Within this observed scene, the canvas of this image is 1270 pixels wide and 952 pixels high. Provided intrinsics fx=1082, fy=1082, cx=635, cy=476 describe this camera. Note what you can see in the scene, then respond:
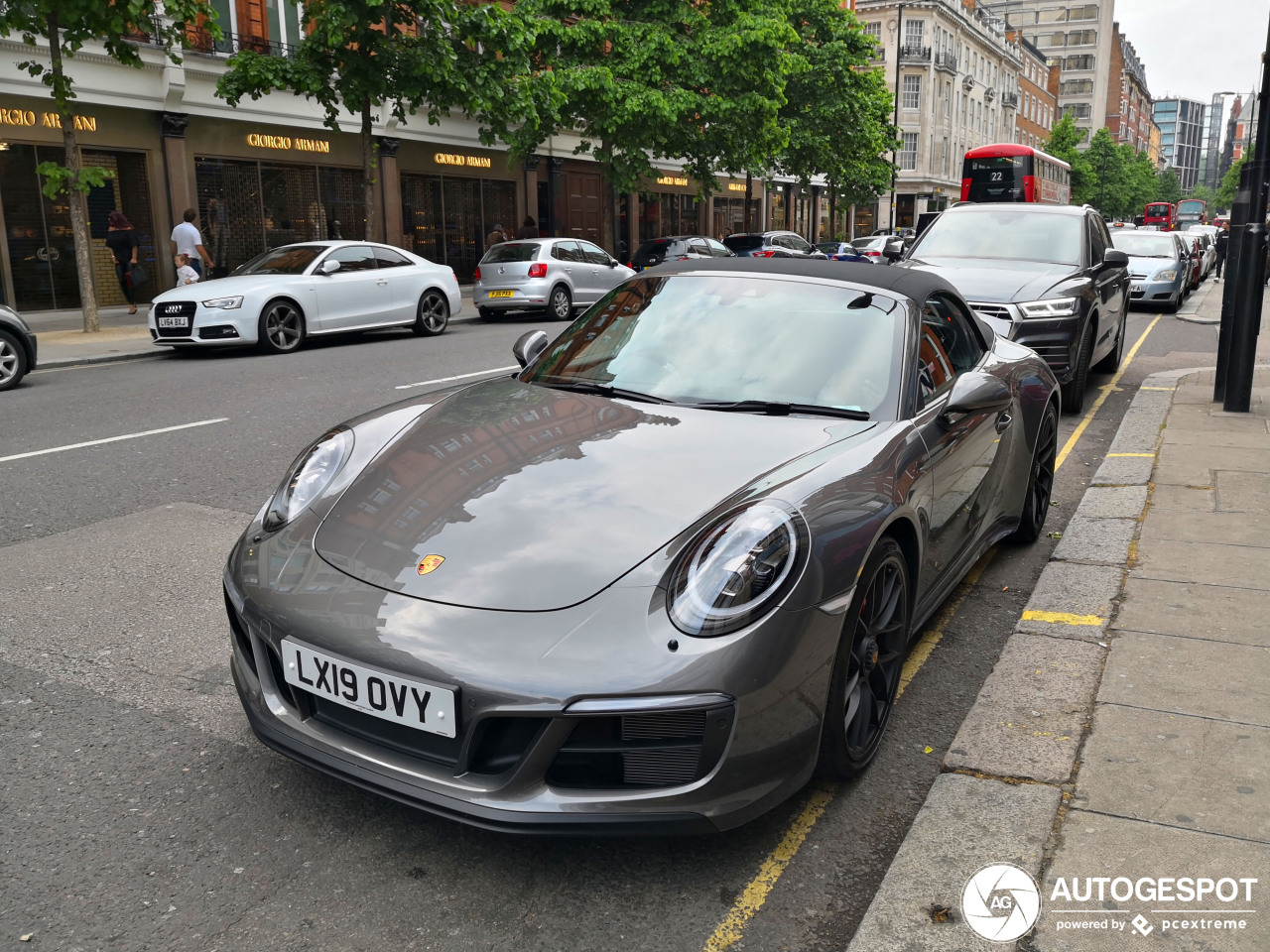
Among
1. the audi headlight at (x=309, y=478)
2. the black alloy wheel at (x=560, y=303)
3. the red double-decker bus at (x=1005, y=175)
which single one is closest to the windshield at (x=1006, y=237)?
the audi headlight at (x=309, y=478)

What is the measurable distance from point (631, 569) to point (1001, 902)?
3.73ft

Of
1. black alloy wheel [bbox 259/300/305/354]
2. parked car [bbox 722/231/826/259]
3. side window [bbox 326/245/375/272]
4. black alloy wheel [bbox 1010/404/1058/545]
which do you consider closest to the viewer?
black alloy wheel [bbox 1010/404/1058/545]

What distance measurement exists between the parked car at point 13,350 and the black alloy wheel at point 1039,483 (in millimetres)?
10120

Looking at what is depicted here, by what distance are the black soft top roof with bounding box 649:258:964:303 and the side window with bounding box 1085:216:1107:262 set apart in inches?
248

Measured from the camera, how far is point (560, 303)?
20.1 m

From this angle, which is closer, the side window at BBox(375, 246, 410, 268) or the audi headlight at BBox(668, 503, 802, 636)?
the audi headlight at BBox(668, 503, 802, 636)

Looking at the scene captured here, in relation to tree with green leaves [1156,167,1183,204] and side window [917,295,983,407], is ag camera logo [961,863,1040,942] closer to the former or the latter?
side window [917,295,983,407]

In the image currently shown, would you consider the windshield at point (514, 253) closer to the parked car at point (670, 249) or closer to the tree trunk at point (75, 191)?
the parked car at point (670, 249)

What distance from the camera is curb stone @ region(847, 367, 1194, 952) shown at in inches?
96.3

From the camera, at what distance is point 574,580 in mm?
2570

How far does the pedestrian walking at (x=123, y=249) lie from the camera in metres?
19.8

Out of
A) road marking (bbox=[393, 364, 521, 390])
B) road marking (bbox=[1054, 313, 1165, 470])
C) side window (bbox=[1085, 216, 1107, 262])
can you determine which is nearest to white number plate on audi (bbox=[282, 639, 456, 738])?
road marking (bbox=[1054, 313, 1165, 470])

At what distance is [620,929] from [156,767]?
1.50 meters

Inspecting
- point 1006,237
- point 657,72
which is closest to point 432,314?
point 1006,237
